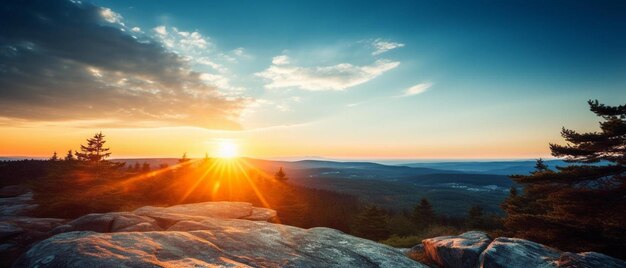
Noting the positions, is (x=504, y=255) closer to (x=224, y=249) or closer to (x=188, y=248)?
(x=224, y=249)

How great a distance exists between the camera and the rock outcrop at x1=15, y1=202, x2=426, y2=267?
627 centimetres

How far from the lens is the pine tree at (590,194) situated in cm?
1351

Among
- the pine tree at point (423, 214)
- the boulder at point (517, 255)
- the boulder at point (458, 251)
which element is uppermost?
the boulder at point (517, 255)

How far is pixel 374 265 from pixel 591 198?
44.8 feet

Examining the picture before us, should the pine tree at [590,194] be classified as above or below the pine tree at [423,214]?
above

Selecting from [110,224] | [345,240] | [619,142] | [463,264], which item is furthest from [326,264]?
[619,142]

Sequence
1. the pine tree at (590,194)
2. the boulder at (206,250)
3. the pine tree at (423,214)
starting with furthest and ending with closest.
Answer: the pine tree at (423,214), the pine tree at (590,194), the boulder at (206,250)

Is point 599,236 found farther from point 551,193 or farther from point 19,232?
point 19,232

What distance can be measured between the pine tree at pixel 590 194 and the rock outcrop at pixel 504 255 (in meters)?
6.34

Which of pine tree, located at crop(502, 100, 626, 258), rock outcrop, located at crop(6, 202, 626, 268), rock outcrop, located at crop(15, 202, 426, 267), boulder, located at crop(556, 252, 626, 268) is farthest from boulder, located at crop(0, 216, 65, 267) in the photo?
pine tree, located at crop(502, 100, 626, 258)

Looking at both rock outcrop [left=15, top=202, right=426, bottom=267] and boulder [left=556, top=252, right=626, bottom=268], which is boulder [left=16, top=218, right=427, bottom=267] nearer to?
rock outcrop [left=15, top=202, right=426, bottom=267]

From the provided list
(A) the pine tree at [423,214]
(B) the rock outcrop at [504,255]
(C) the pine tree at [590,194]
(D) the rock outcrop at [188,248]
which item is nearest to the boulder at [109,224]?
(D) the rock outcrop at [188,248]

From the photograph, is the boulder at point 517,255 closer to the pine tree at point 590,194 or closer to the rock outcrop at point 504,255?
the rock outcrop at point 504,255

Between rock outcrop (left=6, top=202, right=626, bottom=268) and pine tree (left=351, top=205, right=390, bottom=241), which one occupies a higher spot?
rock outcrop (left=6, top=202, right=626, bottom=268)
